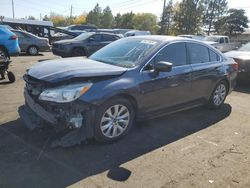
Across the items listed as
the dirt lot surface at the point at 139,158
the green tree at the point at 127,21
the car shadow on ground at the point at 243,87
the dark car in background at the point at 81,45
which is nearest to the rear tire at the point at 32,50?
the dark car in background at the point at 81,45

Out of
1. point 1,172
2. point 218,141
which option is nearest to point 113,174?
point 1,172

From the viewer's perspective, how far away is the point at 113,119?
497 centimetres

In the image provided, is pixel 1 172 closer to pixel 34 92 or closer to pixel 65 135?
pixel 65 135

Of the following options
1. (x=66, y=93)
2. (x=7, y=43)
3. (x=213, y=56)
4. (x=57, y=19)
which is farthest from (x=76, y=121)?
(x=57, y=19)

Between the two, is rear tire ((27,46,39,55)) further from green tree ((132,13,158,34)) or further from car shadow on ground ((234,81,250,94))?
green tree ((132,13,158,34))

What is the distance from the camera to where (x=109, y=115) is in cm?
491

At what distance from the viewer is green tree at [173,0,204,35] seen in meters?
56.8

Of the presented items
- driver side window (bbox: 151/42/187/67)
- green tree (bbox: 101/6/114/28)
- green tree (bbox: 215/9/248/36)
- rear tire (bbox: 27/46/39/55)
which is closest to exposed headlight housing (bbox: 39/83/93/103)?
driver side window (bbox: 151/42/187/67)

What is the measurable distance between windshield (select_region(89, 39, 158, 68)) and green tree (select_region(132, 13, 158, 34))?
74682 mm

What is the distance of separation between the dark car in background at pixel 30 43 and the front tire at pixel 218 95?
13.8 metres

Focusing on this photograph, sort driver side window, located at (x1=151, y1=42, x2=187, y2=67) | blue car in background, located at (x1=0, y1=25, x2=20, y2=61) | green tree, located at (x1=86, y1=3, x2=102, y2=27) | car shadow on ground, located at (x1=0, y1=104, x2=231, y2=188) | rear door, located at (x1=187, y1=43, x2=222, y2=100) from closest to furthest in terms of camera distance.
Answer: car shadow on ground, located at (x1=0, y1=104, x2=231, y2=188) < driver side window, located at (x1=151, y1=42, x2=187, y2=67) < rear door, located at (x1=187, y1=43, x2=222, y2=100) < blue car in background, located at (x1=0, y1=25, x2=20, y2=61) < green tree, located at (x1=86, y1=3, x2=102, y2=27)

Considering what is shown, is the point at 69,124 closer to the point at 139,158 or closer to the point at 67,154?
the point at 67,154

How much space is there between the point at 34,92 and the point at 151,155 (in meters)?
2.00

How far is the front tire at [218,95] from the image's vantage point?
712 centimetres
